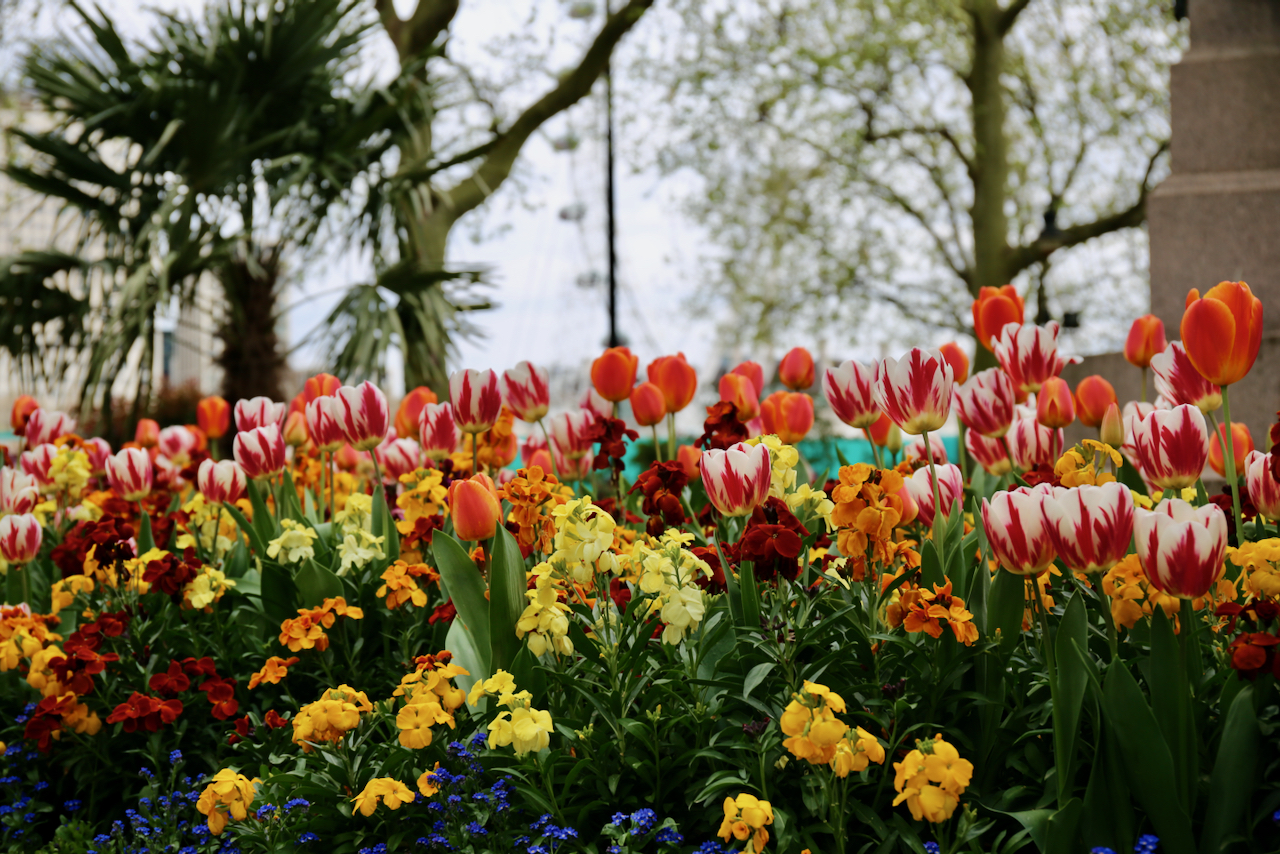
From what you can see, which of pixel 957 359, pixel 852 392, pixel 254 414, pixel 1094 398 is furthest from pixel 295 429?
pixel 1094 398

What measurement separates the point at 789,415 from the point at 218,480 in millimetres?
1632

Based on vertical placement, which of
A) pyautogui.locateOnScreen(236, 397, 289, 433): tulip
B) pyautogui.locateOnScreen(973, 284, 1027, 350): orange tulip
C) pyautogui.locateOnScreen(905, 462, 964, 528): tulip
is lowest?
pyautogui.locateOnScreen(905, 462, 964, 528): tulip

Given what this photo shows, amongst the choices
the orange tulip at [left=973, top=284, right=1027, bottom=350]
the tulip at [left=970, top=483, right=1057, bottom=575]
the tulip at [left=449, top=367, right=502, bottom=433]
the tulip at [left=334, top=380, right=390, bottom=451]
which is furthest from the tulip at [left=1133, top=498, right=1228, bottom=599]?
the tulip at [left=334, top=380, right=390, bottom=451]

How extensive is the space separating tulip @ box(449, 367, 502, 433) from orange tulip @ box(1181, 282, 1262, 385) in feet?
4.88

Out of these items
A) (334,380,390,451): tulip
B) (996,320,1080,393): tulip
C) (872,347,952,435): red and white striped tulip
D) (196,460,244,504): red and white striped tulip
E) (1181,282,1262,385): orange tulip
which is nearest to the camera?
(1181,282,1262,385): orange tulip

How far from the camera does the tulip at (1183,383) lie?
2.00 meters

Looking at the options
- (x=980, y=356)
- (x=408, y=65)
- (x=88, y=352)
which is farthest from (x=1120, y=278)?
(x=88, y=352)

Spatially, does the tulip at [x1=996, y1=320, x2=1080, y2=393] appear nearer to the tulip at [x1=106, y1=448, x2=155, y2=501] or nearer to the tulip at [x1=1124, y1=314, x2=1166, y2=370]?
the tulip at [x1=1124, y1=314, x2=1166, y2=370]

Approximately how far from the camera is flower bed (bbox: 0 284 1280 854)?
4.91 feet

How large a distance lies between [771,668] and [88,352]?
17.8ft

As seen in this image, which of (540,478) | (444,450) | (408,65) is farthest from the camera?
(408,65)

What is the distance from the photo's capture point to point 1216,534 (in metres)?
1.37

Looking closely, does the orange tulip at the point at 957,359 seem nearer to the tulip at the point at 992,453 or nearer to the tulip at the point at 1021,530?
the tulip at the point at 992,453

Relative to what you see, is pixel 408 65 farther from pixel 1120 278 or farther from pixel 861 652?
pixel 1120 278
